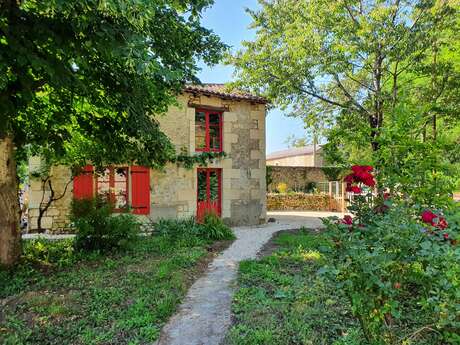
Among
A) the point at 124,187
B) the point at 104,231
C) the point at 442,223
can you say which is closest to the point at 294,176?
the point at 124,187

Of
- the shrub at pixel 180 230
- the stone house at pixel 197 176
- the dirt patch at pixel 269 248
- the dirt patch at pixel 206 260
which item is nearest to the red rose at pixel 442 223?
the dirt patch at pixel 206 260

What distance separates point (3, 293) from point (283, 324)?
3.99 metres

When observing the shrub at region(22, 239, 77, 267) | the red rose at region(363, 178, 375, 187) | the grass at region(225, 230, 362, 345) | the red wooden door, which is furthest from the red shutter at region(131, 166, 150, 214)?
the red rose at region(363, 178, 375, 187)

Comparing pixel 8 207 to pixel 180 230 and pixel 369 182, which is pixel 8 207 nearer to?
pixel 180 230

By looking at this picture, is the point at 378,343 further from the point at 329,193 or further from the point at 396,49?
the point at 329,193

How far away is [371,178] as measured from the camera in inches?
104

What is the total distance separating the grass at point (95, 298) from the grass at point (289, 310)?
919 mm

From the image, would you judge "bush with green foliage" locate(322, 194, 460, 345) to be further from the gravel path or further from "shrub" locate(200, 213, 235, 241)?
"shrub" locate(200, 213, 235, 241)

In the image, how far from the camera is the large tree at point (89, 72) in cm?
333

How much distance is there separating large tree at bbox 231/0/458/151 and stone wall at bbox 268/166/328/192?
8.57m

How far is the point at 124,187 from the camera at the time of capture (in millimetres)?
9867

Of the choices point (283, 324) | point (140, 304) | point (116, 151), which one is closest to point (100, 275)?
point (140, 304)

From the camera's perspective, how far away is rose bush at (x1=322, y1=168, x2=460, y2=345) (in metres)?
1.86

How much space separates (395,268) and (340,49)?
7.19 m
